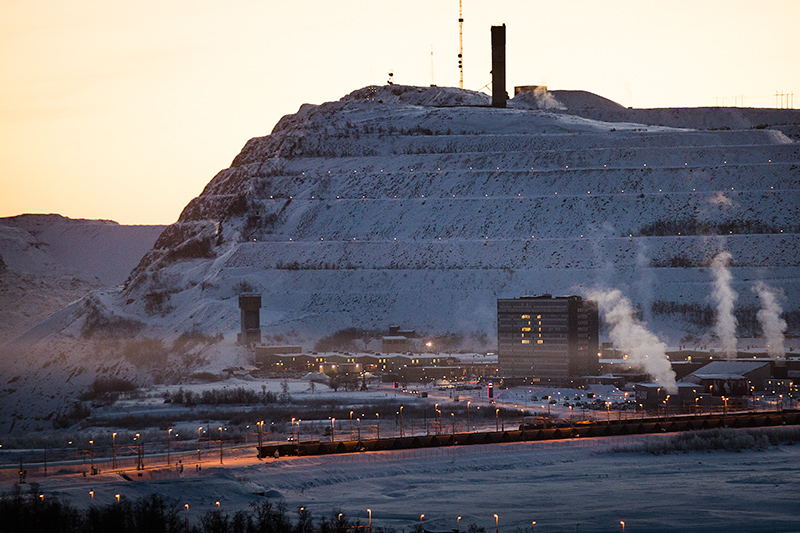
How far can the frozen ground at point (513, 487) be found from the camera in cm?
6794

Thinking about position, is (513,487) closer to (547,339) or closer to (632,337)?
(547,339)

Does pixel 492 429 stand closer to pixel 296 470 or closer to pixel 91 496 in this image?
pixel 296 470

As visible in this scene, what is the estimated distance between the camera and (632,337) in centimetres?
16538

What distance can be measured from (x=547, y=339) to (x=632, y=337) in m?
26.9

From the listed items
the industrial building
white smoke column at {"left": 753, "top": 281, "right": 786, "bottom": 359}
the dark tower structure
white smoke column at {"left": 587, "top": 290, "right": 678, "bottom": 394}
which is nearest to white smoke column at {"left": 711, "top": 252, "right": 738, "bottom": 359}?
white smoke column at {"left": 753, "top": 281, "right": 786, "bottom": 359}

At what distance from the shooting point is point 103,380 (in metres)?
156

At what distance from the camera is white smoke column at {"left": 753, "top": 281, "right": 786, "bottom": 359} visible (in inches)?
6235

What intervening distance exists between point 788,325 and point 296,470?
10654 centimetres

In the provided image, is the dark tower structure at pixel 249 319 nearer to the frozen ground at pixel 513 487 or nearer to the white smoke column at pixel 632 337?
the white smoke column at pixel 632 337

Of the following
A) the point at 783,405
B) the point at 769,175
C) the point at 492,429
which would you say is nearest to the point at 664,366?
the point at 783,405

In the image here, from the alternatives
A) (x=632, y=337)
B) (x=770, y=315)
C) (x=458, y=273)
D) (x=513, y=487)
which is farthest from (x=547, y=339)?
(x=513, y=487)

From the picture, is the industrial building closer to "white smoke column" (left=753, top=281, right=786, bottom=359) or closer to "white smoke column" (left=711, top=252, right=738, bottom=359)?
"white smoke column" (left=711, top=252, right=738, bottom=359)

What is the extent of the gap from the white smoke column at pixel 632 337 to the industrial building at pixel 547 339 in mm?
7704

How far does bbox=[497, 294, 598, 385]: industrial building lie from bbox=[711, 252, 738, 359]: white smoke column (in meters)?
20.8
